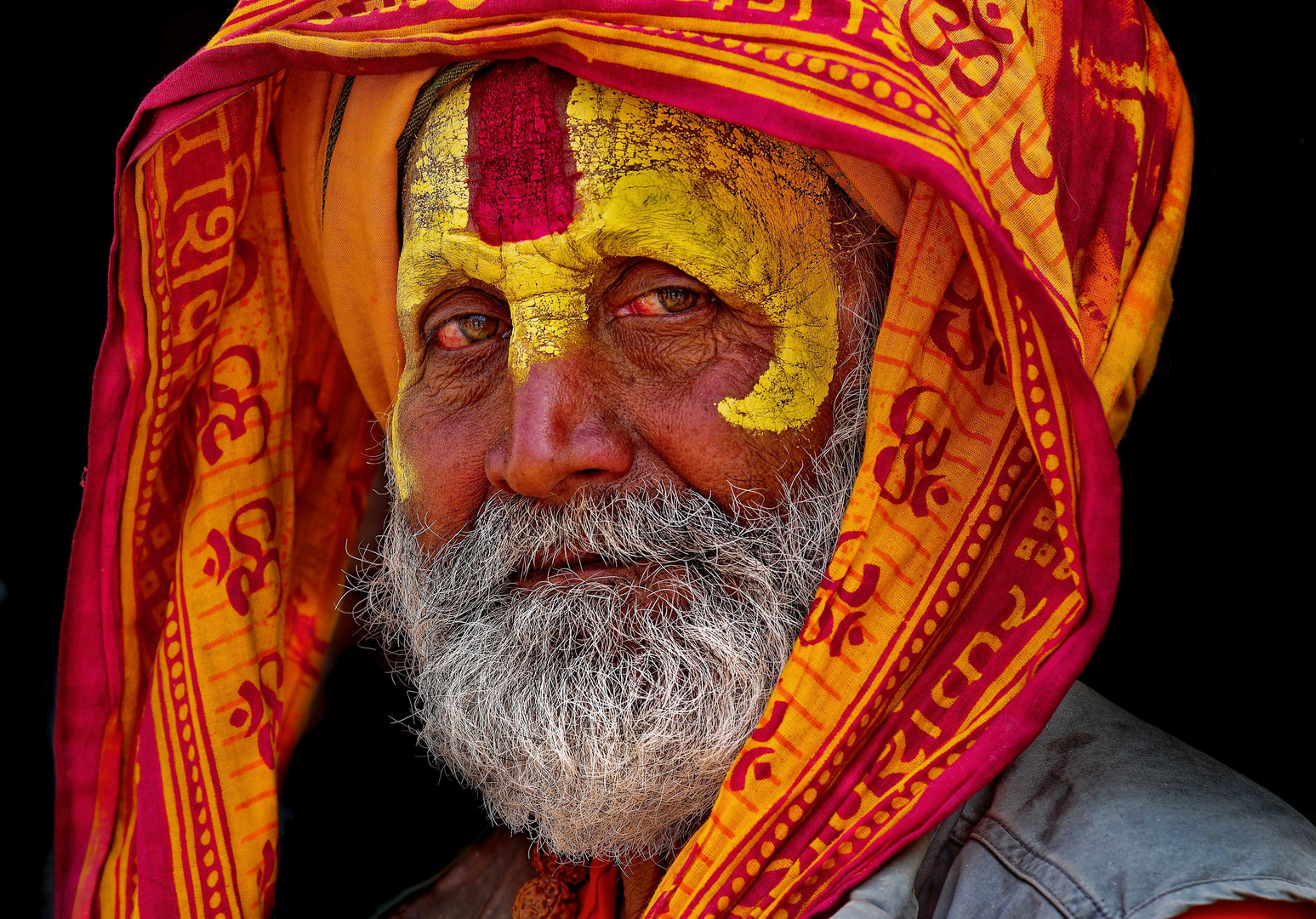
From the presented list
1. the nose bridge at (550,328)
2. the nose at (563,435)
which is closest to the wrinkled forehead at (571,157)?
the nose bridge at (550,328)

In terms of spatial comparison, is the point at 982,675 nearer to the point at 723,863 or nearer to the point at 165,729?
the point at 723,863

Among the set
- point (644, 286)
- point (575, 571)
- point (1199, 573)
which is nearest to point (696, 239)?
point (644, 286)

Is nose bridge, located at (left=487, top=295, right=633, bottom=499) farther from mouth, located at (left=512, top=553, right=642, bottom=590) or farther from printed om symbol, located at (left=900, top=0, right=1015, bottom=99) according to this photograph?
printed om symbol, located at (left=900, top=0, right=1015, bottom=99)

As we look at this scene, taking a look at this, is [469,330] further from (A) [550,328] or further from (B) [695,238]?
(B) [695,238]

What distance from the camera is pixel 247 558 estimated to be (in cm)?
220

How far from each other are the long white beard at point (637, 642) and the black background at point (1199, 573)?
0.60m

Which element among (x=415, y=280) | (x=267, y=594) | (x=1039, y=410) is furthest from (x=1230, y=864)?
(x=267, y=594)

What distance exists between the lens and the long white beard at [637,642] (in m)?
1.77

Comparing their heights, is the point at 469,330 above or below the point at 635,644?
above

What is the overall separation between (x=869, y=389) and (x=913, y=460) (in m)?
0.14

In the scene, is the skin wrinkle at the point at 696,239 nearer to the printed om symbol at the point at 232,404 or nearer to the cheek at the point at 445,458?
the cheek at the point at 445,458

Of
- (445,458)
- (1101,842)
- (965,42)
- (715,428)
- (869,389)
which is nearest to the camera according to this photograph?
(1101,842)

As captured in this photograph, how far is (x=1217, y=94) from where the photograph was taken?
2469mm

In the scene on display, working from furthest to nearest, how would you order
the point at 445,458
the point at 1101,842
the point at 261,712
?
the point at 261,712 → the point at 445,458 → the point at 1101,842
